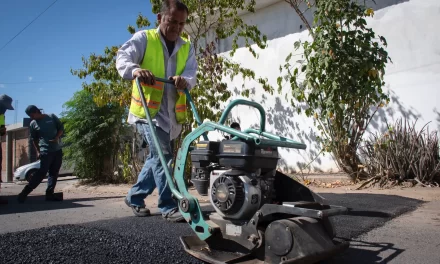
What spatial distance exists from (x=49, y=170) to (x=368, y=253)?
5446 millimetres

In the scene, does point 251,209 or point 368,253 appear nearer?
point 251,209

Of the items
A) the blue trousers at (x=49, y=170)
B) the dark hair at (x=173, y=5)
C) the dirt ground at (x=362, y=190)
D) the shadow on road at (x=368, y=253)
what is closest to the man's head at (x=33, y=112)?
the blue trousers at (x=49, y=170)

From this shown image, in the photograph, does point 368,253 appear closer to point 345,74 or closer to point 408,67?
point 345,74

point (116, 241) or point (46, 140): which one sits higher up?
point (46, 140)

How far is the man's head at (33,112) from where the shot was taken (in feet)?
20.9

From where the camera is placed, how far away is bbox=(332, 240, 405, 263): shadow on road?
Answer: 2468 mm

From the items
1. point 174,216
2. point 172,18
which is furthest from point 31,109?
point 174,216

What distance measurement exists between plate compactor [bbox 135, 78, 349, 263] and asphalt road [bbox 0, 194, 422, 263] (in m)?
0.23

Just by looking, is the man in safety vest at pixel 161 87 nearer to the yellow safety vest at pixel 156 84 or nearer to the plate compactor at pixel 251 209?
the yellow safety vest at pixel 156 84

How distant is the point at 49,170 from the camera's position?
6426mm

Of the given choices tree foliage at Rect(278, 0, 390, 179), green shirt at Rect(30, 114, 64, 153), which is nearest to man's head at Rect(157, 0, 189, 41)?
tree foliage at Rect(278, 0, 390, 179)

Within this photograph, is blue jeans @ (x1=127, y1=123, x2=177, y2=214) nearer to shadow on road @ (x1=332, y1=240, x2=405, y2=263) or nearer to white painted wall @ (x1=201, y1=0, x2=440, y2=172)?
shadow on road @ (x1=332, y1=240, x2=405, y2=263)

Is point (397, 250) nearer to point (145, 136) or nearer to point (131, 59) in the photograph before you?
point (145, 136)

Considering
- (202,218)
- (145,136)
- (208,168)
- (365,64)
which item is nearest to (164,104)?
(145,136)
